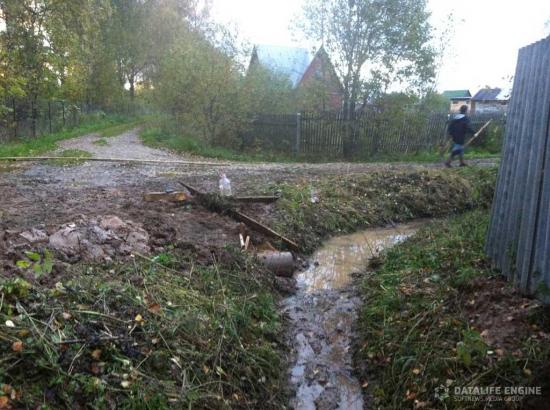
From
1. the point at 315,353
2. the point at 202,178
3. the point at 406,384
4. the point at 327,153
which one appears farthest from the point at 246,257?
the point at 327,153

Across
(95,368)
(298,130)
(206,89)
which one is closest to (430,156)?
(298,130)

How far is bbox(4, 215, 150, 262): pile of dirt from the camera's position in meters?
4.29

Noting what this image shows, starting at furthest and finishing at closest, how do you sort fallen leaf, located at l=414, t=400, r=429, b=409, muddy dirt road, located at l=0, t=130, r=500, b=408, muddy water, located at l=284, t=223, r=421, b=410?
muddy dirt road, located at l=0, t=130, r=500, b=408 → muddy water, located at l=284, t=223, r=421, b=410 → fallen leaf, located at l=414, t=400, r=429, b=409

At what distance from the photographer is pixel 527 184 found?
380cm

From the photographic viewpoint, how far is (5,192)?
24.2 ft

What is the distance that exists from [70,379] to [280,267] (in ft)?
11.3

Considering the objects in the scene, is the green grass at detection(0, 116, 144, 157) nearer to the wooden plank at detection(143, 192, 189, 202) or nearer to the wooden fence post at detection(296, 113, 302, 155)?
the wooden plank at detection(143, 192, 189, 202)

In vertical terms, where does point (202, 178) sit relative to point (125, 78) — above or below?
below

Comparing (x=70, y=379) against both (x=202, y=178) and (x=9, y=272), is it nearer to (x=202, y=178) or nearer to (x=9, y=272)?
(x=9, y=272)

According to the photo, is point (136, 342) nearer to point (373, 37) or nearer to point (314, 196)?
point (314, 196)

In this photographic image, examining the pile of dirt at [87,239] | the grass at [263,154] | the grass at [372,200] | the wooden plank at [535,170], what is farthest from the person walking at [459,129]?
the pile of dirt at [87,239]

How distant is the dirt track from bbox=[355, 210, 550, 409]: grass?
2430mm

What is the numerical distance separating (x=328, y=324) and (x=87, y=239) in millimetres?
2900

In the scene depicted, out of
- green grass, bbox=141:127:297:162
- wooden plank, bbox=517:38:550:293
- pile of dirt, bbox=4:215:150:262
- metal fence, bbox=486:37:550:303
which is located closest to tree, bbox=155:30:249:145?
green grass, bbox=141:127:297:162
